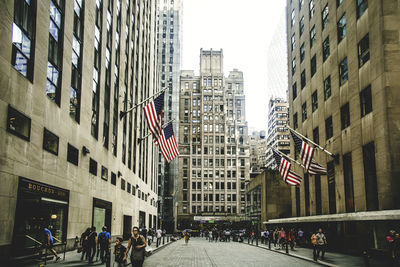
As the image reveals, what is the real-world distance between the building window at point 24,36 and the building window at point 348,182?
21.7m

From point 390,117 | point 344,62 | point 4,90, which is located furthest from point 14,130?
point 344,62

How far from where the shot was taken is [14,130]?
15984 mm

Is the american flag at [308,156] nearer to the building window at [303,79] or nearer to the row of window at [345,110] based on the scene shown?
the row of window at [345,110]

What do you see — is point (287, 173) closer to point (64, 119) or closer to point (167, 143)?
point (167, 143)

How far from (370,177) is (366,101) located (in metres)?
4.86

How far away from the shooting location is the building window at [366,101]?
25.2 m

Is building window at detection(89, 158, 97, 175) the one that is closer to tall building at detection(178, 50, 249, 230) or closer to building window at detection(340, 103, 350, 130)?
building window at detection(340, 103, 350, 130)

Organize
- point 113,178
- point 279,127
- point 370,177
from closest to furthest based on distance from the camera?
point 370,177 → point 113,178 → point 279,127

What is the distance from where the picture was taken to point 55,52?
70.9 feet

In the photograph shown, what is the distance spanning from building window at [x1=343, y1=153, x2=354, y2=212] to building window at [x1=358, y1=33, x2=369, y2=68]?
663 centimetres

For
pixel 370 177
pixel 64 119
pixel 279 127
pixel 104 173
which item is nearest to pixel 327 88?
pixel 370 177

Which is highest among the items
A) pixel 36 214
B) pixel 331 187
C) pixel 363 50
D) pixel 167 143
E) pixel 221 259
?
pixel 363 50

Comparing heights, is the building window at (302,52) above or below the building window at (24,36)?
above

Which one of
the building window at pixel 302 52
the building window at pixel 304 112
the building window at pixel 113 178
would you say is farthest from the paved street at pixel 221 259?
the building window at pixel 302 52
